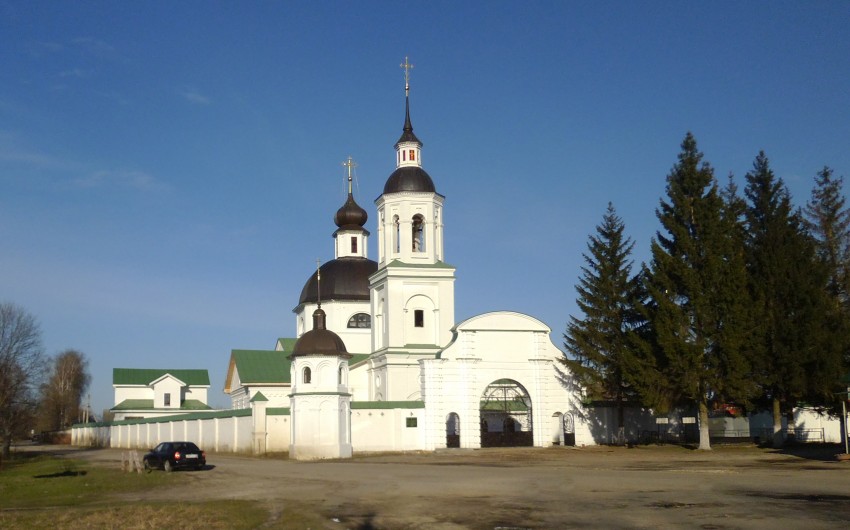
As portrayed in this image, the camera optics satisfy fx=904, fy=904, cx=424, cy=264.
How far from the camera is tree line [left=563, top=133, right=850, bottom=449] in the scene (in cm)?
3653

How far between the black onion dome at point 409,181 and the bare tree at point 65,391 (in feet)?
195

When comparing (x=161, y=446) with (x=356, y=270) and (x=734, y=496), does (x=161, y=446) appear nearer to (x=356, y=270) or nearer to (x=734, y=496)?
(x=734, y=496)

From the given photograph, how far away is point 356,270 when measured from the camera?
5556 centimetres

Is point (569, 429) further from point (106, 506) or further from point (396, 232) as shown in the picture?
point (106, 506)

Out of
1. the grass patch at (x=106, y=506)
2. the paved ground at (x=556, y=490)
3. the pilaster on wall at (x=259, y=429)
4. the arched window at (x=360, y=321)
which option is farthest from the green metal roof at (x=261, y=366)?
the grass patch at (x=106, y=506)

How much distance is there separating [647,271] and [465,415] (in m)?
10.4

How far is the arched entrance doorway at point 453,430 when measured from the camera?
41.2m

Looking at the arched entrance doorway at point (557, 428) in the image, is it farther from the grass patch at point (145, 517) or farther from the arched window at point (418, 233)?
the grass patch at point (145, 517)

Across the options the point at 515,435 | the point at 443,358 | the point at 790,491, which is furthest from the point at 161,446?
the point at 790,491

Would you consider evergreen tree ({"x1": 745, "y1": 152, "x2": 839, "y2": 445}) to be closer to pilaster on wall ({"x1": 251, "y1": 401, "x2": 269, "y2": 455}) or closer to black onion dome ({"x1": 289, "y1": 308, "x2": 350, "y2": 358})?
black onion dome ({"x1": 289, "y1": 308, "x2": 350, "y2": 358})

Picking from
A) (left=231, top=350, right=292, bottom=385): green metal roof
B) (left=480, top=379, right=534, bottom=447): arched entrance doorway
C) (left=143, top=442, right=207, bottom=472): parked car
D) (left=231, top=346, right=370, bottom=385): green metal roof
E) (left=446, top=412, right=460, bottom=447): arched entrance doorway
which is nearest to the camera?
(left=143, top=442, right=207, bottom=472): parked car

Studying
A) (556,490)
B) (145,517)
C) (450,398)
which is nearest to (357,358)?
(450,398)

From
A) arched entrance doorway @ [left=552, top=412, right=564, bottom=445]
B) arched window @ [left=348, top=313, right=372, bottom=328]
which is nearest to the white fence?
arched entrance doorway @ [left=552, top=412, right=564, bottom=445]

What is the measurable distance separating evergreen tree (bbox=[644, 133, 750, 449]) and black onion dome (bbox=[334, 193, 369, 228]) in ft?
79.3
